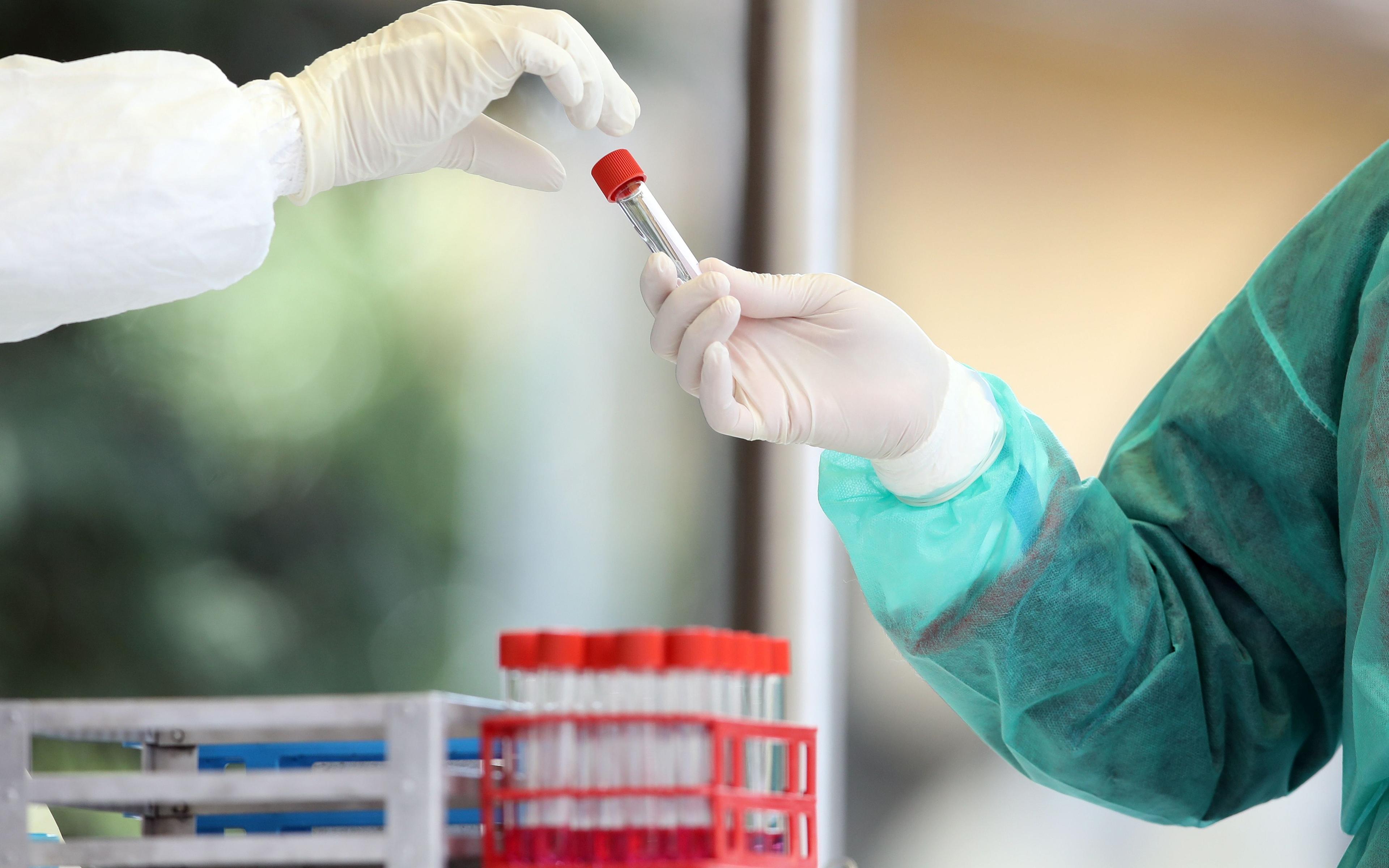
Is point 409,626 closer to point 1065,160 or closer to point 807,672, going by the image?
point 807,672

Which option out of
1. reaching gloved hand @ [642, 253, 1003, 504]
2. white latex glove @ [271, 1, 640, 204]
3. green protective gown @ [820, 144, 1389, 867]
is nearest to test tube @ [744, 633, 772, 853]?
reaching gloved hand @ [642, 253, 1003, 504]

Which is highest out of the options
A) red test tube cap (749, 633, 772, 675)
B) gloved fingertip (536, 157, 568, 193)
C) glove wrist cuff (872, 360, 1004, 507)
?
gloved fingertip (536, 157, 568, 193)

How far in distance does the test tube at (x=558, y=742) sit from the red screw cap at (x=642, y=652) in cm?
2

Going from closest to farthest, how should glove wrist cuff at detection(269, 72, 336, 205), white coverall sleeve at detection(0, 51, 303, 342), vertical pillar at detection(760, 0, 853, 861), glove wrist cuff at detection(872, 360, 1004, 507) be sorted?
white coverall sleeve at detection(0, 51, 303, 342), glove wrist cuff at detection(269, 72, 336, 205), glove wrist cuff at detection(872, 360, 1004, 507), vertical pillar at detection(760, 0, 853, 861)

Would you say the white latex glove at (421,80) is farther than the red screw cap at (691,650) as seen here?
Yes

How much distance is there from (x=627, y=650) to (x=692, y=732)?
5 cm

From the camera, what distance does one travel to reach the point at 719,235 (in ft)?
6.51

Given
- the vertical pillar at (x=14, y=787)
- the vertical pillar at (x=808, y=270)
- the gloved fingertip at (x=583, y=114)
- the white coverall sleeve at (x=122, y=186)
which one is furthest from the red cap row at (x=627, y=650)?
the vertical pillar at (x=808, y=270)

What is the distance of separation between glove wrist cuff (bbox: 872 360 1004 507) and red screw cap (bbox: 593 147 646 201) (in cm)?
35

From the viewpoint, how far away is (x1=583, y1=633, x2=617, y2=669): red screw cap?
603mm

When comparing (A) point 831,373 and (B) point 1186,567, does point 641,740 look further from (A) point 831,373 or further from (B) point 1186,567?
(B) point 1186,567

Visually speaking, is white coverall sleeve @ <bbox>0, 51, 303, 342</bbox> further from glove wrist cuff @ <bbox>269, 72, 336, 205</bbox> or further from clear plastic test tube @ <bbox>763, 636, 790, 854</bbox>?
clear plastic test tube @ <bbox>763, 636, 790, 854</bbox>

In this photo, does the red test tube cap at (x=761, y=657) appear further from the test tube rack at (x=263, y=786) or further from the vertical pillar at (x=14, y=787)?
the vertical pillar at (x=14, y=787)

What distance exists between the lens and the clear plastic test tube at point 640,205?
818 mm
